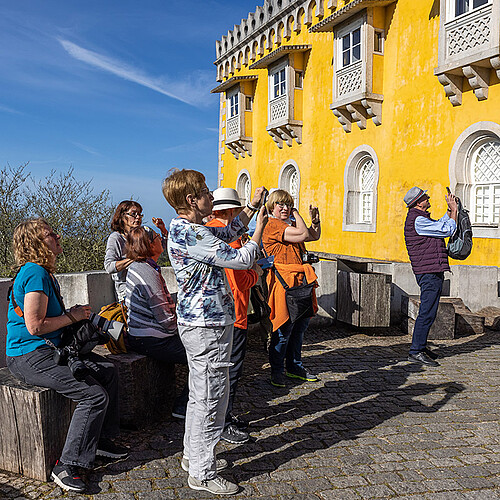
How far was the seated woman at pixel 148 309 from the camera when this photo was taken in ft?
14.3

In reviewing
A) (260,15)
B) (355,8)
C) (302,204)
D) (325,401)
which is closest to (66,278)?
(325,401)

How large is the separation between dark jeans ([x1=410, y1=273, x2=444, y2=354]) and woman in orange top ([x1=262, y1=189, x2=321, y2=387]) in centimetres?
177

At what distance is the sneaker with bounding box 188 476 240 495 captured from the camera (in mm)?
3215

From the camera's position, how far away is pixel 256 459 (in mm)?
3754

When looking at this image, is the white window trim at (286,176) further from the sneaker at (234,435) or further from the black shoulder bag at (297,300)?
the sneaker at (234,435)

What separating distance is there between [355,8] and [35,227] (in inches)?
508

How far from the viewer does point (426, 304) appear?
21.2 ft

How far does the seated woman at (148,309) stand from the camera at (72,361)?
984 millimetres

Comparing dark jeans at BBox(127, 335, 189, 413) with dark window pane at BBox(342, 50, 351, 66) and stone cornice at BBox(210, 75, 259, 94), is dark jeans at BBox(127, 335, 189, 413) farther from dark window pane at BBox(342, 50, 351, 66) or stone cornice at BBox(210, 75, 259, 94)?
stone cornice at BBox(210, 75, 259, 94)

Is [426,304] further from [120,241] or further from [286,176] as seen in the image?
[286,176]

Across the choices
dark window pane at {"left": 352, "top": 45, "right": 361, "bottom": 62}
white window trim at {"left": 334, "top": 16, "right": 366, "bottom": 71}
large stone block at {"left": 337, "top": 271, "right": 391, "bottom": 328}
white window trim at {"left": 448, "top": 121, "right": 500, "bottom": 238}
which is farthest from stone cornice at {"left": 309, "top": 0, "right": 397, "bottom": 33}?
large stone block at {"left": 337, "top": 271, "right": 391, "bottom": 328}

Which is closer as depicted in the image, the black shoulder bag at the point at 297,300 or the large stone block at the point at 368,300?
the black shoulder bag at the point at 297,300

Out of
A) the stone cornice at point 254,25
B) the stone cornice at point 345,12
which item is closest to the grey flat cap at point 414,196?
the stone cornice at point 345,12

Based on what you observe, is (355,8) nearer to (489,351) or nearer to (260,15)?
(260,15)
